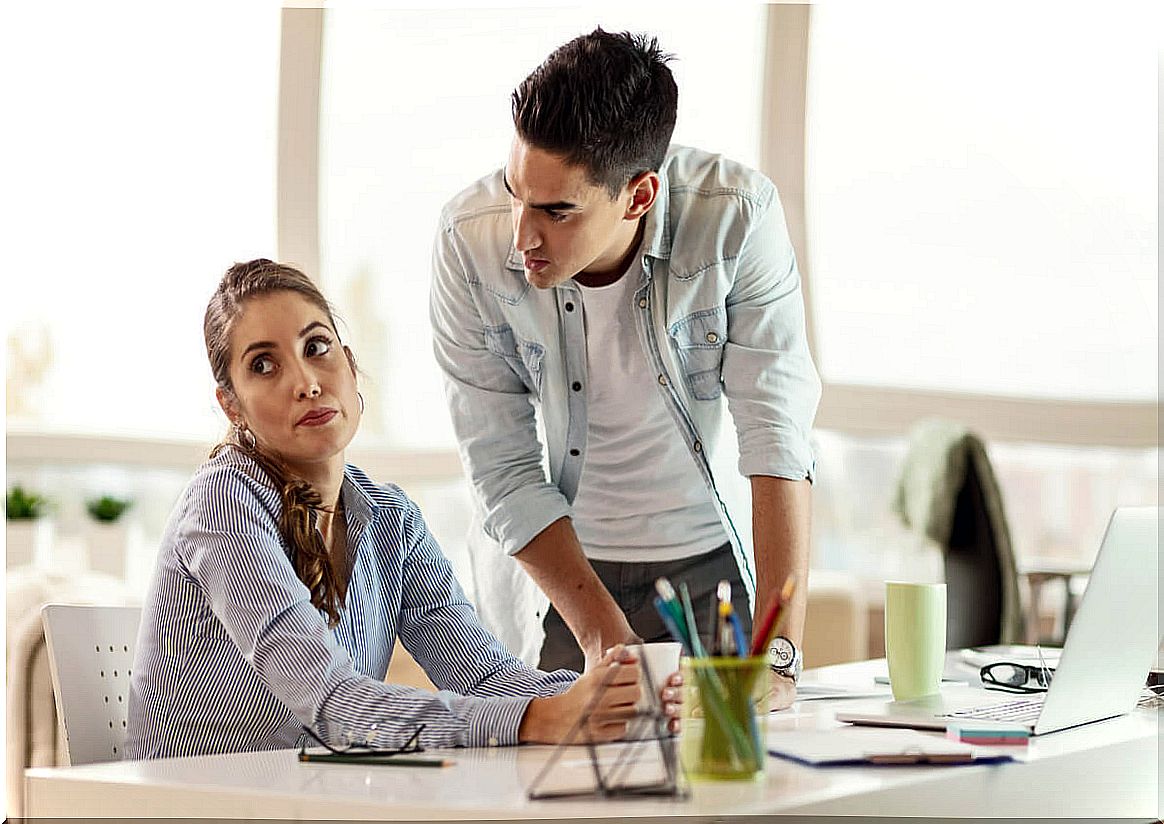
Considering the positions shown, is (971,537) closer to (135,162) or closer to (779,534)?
(779,534)

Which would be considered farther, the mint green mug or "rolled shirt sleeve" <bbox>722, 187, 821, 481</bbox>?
"rolled shirt sleeve" <bbox>722, 187, 821, 481</bbox>

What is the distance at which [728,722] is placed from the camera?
110 centimetres

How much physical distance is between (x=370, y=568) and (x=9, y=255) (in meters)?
3.28

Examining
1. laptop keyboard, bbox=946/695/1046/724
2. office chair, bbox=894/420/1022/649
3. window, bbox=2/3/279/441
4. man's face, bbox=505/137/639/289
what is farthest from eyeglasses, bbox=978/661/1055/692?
window, bbox=2/3/279/441

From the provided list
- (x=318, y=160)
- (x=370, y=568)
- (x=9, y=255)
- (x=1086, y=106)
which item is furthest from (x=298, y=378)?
(x=1086, y=106)

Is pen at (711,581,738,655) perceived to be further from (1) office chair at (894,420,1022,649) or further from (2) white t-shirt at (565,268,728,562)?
(1) office chair at (894,420,1022,649)

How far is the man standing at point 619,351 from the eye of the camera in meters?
1.84

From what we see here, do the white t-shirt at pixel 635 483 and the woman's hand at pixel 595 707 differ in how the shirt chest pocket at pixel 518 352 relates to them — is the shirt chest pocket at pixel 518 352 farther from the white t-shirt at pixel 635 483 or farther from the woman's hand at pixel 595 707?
the woman's hand at pixel 595 707

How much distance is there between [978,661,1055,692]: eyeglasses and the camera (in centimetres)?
177

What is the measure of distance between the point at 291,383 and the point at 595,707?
56cm

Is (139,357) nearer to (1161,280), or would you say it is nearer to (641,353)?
(641,353)

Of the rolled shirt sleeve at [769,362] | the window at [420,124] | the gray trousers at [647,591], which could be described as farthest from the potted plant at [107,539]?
the rolled shirt sleeve at [769,362]

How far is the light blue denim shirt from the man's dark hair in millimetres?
150

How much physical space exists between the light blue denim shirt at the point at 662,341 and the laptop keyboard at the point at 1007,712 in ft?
1.52
